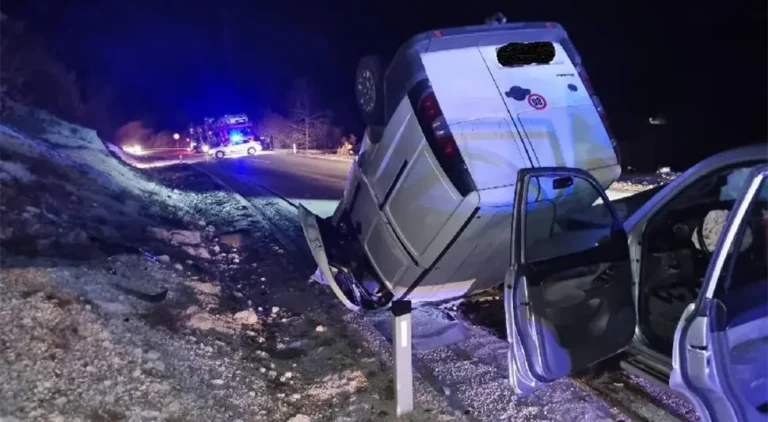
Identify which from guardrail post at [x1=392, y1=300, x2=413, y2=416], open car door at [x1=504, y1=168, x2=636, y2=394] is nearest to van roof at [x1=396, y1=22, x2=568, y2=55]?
open car door at [x1=504, y1=168, x2=636, y2=394]

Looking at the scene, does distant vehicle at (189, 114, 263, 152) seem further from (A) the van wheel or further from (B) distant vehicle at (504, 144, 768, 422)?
(B) distant vehicle at (504, 144, 768, 422)

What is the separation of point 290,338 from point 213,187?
11826 mm

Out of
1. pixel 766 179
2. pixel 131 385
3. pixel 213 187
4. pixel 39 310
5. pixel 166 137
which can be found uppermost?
pixel 766 179

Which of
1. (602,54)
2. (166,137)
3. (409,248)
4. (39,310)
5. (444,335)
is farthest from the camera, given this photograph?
(166,137)

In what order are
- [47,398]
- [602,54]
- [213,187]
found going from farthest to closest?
[602,54]
[213,187]
[47,398]

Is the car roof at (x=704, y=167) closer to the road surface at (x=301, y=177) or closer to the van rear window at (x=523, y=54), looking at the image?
the van rear window at (x=523, y=54)

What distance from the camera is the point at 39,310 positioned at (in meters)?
4.79

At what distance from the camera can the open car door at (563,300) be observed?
3566 mm

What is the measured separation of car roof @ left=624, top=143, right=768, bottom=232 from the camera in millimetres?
3137

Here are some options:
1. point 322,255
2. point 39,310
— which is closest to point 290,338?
point 322,255

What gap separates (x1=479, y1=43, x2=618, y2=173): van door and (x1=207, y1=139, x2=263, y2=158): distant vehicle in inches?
1051

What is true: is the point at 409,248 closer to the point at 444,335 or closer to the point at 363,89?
the point at 444,335

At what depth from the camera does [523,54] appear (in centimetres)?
497

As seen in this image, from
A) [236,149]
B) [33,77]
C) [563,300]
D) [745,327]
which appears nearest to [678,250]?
[563,300]
